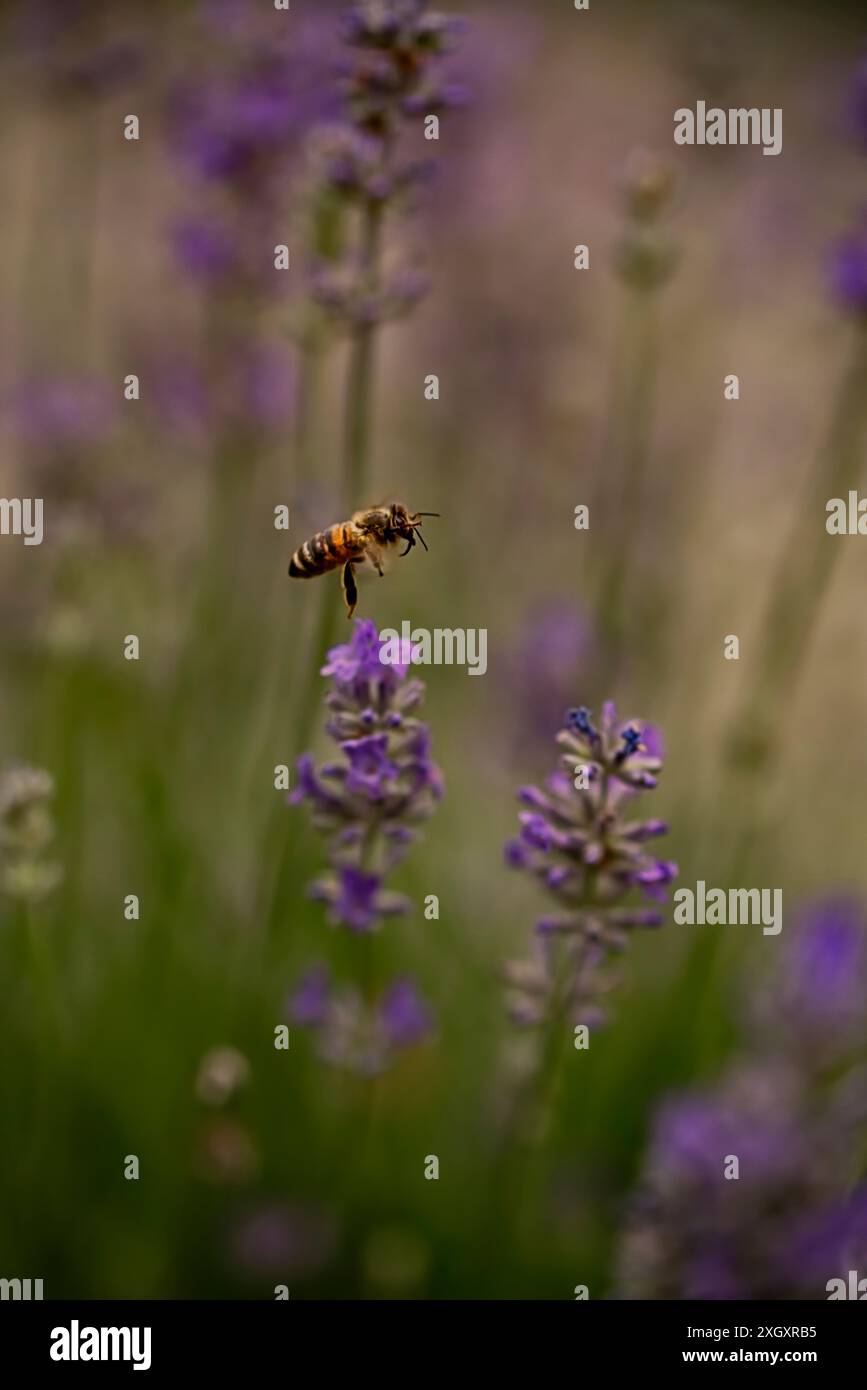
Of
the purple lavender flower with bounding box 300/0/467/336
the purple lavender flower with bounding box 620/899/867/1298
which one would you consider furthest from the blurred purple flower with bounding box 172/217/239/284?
the purple lavender flower with bounding box 620/899/867/1298

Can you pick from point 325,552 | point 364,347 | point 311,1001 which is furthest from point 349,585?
point 311,1001

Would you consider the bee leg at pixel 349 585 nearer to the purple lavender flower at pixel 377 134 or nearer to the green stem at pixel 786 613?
the purple lavender flower at pixel 377 134

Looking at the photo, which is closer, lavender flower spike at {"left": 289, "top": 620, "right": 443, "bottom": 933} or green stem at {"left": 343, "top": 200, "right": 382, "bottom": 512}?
lavender flower spike at {"left": 289, "top": 620, "right": 443, "bottom": 933}

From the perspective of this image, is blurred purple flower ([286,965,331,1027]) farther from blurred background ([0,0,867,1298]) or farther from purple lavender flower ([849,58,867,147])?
purple lavender flower ([849,58,867,147])

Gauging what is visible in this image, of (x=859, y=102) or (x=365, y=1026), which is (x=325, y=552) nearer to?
(x=365, y=1026)

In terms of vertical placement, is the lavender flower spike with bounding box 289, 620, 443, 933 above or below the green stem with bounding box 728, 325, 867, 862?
below

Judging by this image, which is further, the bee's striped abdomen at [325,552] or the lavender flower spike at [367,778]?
the bee's striped abdomen at [325,552]

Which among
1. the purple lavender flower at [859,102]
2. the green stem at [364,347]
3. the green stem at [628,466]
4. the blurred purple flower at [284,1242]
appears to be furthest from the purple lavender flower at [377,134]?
the blurred purple flower at [284,1242]
